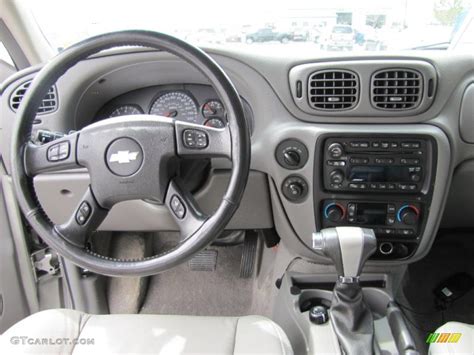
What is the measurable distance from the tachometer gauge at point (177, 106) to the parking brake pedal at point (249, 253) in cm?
66

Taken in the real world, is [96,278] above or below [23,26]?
below

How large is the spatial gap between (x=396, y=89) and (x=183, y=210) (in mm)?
675

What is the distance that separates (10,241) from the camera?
1670 millimetres

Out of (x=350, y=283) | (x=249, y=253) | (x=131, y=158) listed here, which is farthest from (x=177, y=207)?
(x=249, y=253)

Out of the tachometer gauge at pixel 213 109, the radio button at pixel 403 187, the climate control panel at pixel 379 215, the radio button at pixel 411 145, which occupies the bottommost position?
the climate control panel at pixel 379 215

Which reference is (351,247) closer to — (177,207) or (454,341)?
(454,341)

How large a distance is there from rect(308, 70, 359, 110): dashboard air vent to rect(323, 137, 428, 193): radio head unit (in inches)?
3.9

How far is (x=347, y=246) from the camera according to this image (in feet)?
3.30

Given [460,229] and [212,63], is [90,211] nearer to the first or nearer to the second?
[212,63]

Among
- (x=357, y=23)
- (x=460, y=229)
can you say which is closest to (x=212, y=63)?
(x=357, y=23)

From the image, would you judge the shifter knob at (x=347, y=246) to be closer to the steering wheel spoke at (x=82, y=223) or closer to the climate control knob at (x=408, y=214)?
the climate control knob at (x=408, y=214)

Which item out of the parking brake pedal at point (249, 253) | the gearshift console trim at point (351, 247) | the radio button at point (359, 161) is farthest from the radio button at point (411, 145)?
the parking brake pedal at point (249, 253)

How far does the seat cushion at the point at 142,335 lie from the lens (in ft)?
3.45

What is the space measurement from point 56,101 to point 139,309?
101cm
